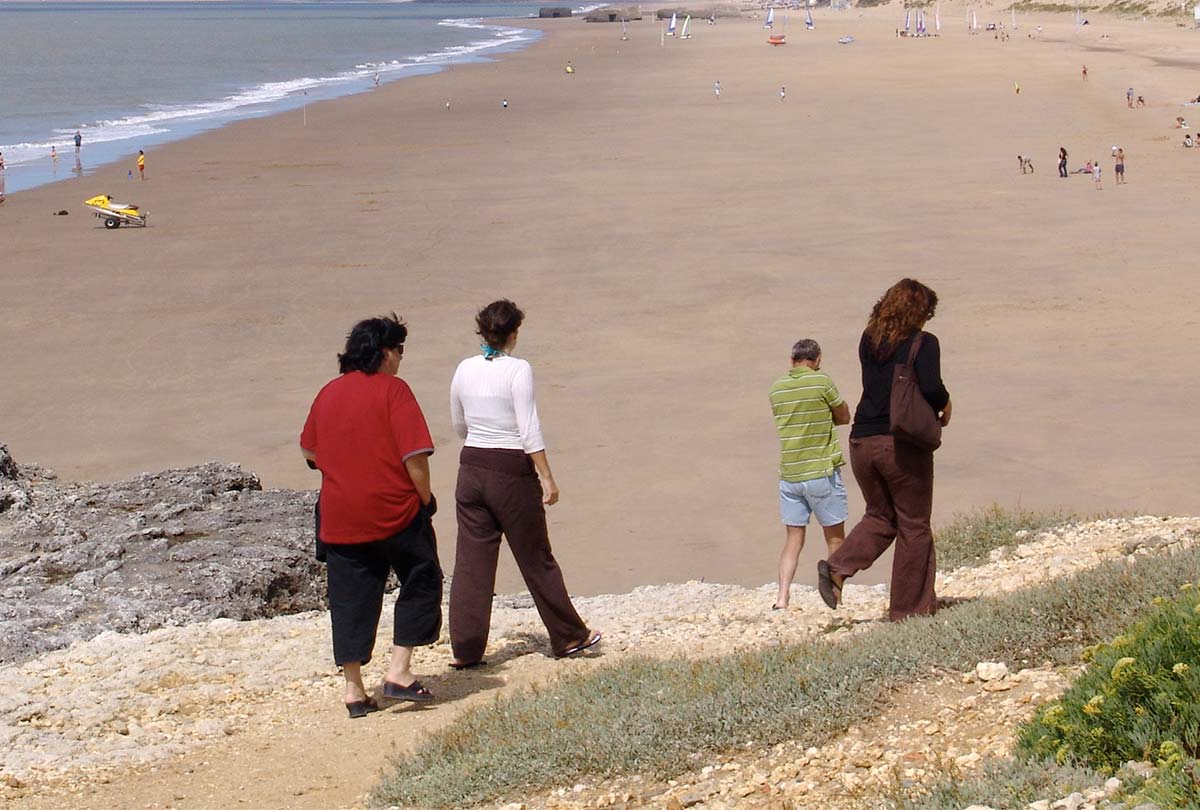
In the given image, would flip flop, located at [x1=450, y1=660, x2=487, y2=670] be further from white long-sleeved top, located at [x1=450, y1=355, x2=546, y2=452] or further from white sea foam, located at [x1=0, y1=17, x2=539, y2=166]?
white sea foam, located at [x1=0, y1=17, x2=539, y2=166]

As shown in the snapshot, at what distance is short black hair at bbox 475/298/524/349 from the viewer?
5.71 metres

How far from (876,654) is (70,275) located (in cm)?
2002

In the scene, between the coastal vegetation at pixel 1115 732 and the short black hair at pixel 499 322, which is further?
the short black hair at pixel 499 322

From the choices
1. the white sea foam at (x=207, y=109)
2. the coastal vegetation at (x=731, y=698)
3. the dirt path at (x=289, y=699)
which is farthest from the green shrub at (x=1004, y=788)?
the white sea foam at (x=207, y=109)

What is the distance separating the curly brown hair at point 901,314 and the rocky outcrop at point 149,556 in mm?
3516

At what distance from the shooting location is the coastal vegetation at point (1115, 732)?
3.47m

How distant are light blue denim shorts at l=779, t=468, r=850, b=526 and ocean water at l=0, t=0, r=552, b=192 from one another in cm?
3005

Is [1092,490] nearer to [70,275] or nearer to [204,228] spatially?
[70,275]

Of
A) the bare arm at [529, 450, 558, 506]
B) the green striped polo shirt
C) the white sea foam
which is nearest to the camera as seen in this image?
the bare arm at [529, 450, 558, 506]

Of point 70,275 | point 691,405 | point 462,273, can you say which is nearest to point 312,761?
point 691,405

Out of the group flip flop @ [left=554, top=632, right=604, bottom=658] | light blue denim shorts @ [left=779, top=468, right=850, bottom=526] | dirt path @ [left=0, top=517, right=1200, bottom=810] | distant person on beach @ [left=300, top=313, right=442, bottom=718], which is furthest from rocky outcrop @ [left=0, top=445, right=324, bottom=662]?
light blue denim shorts @ [left=779, top=468, right=850, bottom=526]

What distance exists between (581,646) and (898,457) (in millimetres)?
1650

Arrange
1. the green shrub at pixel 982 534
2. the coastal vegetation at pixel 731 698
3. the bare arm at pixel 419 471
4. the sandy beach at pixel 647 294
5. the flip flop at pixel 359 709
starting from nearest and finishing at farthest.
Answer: the coastal vegetation at pixel 731 698 → the bare arm at pixel 419 471 → the flip flop at pixel 359 709 → the green shrub at pixel 982 534 → the sandy beach at pixel 647 294

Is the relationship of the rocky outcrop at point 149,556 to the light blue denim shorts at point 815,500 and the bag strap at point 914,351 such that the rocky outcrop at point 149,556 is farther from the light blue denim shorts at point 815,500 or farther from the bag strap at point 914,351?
the bag strap at point 914,351
